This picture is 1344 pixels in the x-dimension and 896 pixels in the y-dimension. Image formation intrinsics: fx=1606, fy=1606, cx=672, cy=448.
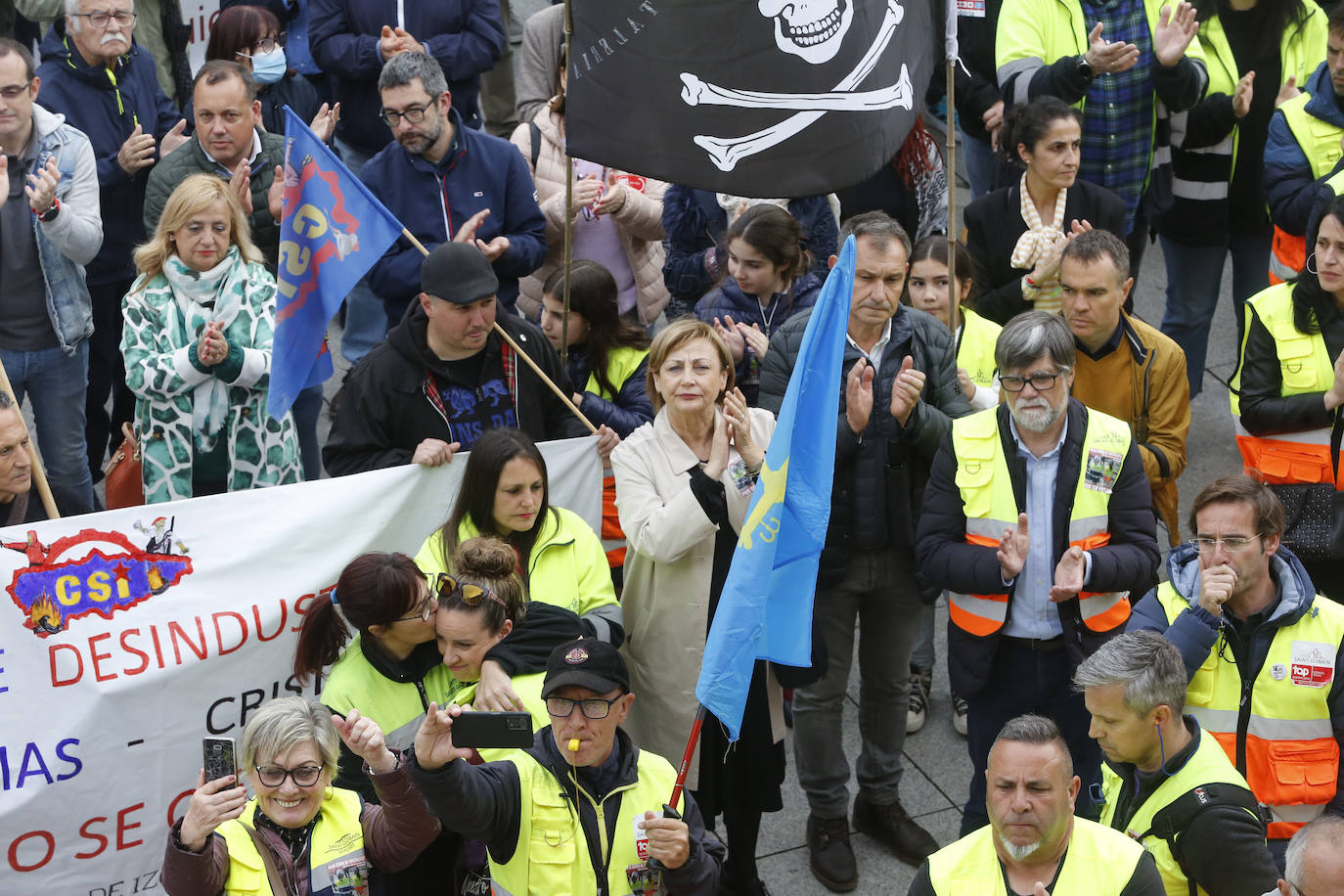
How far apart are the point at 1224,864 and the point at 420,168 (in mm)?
4856

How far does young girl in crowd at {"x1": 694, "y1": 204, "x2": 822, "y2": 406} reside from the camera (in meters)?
6.73

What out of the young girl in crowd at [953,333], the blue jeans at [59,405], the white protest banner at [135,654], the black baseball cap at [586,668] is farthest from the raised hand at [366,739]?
the blue jeans at [59,405]

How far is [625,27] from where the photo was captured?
18.0 ft

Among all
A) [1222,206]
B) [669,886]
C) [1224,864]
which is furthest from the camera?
[1222,206]

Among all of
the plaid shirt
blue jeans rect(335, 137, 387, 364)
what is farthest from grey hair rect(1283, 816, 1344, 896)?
blue jeans rect(335, 137, 387, 364)

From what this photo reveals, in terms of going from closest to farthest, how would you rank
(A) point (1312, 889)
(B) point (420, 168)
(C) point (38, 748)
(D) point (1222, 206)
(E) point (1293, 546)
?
1. (A) point (1312, 889)
2. (C) point (38, 748)
3. (E) point (1293, 546)
4. (B) point (420, 168)
5. (D) point (1222, 206)

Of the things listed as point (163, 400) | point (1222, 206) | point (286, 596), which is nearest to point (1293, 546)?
point (1222, 206)

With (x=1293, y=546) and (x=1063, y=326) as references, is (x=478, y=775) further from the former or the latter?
(x=1293, y=546)

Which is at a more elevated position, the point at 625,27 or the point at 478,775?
the point at 625,27

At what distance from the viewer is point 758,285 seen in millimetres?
6809

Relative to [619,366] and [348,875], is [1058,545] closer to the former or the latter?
[619,366]

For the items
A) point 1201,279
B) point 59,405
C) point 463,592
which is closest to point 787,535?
point 463,592

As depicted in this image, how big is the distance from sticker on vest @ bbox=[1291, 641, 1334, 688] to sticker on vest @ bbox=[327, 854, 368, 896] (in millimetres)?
2899

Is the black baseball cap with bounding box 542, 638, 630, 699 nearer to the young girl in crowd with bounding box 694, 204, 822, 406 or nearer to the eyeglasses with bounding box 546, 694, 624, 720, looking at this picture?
the eyeglasses with bounding box 546, 694, 624, 720
